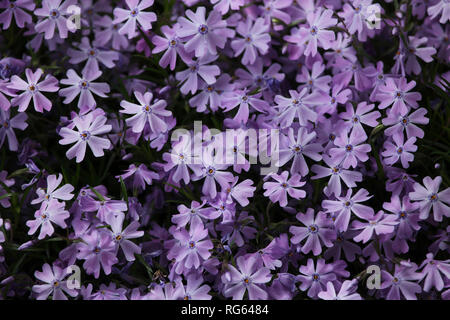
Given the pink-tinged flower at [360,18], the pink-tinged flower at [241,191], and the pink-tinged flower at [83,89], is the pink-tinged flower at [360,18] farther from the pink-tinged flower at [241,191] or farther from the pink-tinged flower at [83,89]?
the pink-tinged flower at [83,89]

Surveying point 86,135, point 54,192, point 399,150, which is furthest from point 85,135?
point 399,150

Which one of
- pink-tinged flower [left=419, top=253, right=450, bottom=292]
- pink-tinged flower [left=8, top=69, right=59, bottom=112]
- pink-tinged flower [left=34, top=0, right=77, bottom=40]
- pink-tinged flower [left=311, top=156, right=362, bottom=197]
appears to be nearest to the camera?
pink-tinged flower [left=419, top=253, right=450, bottom=292]

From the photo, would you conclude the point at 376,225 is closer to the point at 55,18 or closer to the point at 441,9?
the point at 441,9

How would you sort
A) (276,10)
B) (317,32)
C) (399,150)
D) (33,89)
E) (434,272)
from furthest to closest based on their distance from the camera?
1. (276,10)
2. (317,32)
3. (33,89)
4. (399,150)
5. (434,272)

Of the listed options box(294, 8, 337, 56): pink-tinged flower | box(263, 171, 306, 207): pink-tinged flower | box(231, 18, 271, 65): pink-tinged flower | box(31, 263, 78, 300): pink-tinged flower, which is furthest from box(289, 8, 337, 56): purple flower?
box(31, 263, 78, 300): pink-tinged flower

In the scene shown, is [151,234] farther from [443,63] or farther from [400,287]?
[443,63]

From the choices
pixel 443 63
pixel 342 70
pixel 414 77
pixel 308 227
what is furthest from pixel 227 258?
pixel 443 63

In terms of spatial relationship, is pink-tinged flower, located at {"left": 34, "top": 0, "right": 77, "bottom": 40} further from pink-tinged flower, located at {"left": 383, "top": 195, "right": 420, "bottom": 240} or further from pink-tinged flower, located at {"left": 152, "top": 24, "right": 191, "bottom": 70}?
pink-tinged flower, located at {"left": 383, "top": 195, "right": 420, "bottom": 240}
